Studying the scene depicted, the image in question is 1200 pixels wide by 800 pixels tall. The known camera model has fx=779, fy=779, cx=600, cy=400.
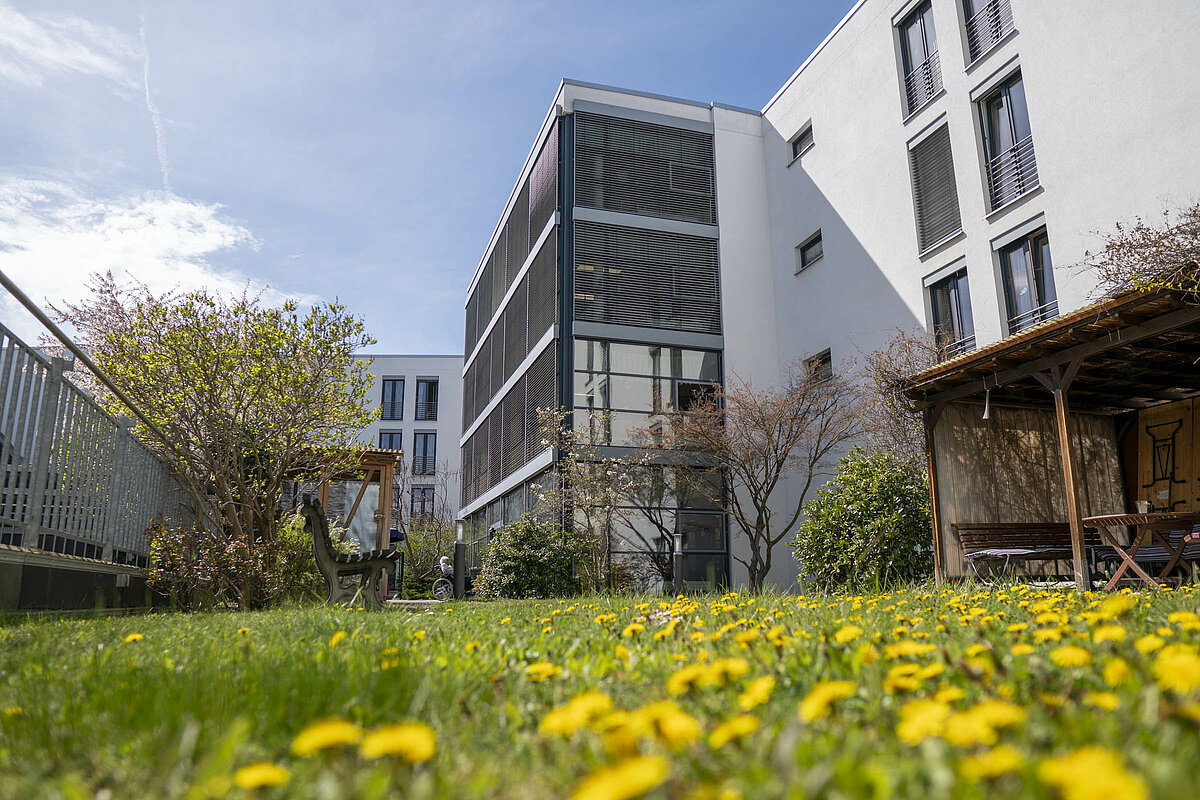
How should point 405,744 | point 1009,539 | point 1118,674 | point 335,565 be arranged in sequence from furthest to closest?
point 1009,539
point 335,565
point 1118,674
point 405,744

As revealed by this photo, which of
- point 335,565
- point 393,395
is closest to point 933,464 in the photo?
point 335,565

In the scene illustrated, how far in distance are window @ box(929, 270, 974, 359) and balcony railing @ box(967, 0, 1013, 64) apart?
4.02m

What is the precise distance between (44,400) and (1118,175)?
43.2 feet

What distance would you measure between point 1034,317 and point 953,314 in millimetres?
1977

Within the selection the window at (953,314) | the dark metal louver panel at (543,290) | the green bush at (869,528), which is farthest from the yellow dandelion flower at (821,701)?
the dark metal louver panel at (543,290)

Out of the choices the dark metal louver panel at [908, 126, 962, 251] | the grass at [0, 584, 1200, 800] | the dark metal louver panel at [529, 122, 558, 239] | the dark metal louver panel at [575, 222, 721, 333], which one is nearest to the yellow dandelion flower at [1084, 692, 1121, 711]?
the grass at [0, 584, 1200, 800]

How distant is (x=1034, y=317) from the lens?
41.6 ft

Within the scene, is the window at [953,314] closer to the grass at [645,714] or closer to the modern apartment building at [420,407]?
the grass at [645,714]

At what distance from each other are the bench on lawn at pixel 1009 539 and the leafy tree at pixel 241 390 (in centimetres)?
742

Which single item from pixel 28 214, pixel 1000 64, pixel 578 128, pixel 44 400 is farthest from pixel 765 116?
pixel 44 400

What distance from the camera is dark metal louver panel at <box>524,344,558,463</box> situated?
61.7ft

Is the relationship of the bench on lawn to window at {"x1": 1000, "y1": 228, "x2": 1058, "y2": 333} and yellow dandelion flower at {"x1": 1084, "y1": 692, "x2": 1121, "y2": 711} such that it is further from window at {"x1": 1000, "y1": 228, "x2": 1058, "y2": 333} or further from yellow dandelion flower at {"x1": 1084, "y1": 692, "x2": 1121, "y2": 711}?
yellow dandelion flower at {"x1": 1084, "y1": 692, "x2": 1121, "y2": 711}

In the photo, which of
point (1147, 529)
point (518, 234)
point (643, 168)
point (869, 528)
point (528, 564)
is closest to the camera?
point (1147, 529)

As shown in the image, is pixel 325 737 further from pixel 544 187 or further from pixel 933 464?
pixel 544 187
